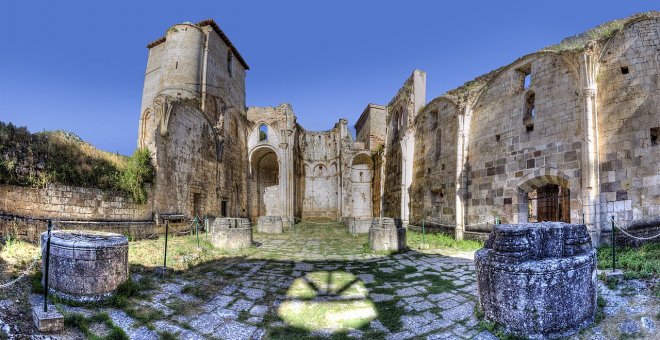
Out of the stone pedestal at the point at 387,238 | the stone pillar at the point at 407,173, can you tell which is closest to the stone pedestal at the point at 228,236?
the stone pedestal at the point at 387,238

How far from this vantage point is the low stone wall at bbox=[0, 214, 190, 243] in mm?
7180

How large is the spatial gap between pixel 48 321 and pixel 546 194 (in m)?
14.1

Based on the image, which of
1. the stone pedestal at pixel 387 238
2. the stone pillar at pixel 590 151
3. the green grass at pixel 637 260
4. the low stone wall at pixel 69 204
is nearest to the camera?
the green grass at pixel 637 260

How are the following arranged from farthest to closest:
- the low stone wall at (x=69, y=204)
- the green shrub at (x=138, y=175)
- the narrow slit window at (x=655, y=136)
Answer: the green shrub at (x=138, y=175) < the narrow slit window at (x=655, y=136) < the low stone wall at (x=69, y=204)

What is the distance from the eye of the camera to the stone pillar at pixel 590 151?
9062mm

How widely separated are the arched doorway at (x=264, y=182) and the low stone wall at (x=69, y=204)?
43.0 ft

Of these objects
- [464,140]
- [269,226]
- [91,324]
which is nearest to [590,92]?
[464,140]

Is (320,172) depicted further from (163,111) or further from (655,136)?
(655,136)

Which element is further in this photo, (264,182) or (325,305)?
(264,182)

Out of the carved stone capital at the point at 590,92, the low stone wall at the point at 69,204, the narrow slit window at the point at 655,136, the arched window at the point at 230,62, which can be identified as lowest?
the low stone wall at the point at 69,204

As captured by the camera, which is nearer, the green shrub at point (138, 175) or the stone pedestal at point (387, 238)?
the stone pedestal at point (387, 238)

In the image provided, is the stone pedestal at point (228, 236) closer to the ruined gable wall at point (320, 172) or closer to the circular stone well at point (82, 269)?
the circular stone well at point (82, 269)

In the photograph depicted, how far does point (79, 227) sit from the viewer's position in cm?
929

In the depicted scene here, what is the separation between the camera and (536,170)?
35.7ft
